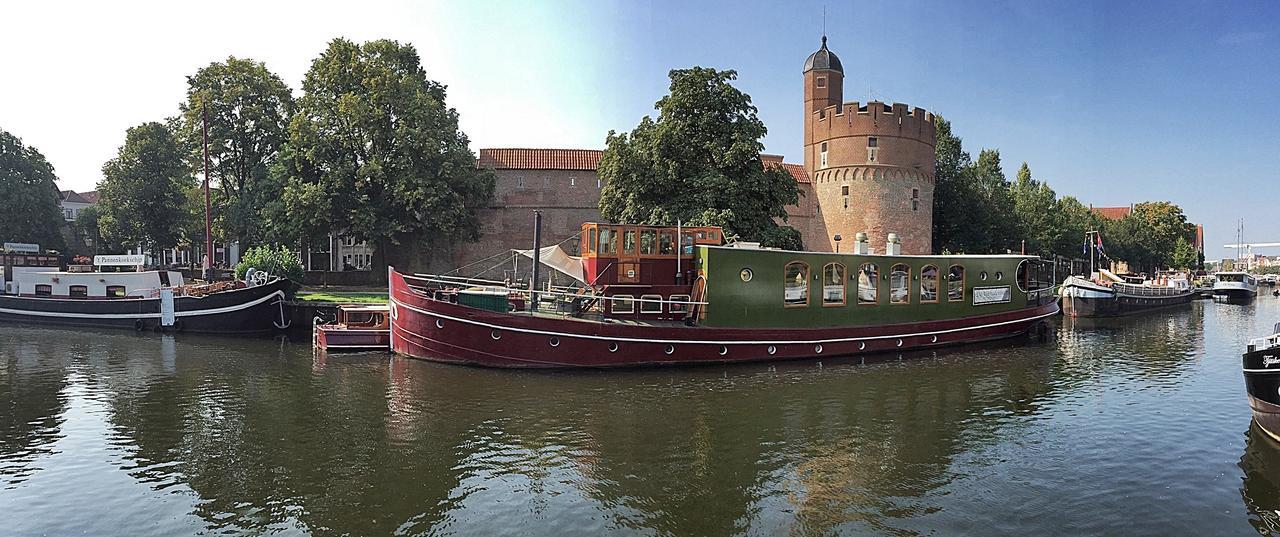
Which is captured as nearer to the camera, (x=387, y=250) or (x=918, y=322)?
(x=918, y=322)

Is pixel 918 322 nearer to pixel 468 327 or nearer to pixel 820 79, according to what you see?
pixel 468 327

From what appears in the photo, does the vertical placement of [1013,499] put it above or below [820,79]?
below

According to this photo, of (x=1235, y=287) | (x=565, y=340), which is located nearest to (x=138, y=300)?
(x=565, y=340)

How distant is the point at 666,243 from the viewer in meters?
20.3

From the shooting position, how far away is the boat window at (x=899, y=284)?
22.1 m

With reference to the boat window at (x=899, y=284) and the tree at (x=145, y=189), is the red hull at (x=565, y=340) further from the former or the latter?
the tree at (x=145, y=189)

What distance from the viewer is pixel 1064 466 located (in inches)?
422

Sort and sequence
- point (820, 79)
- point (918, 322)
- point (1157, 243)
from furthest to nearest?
point (1157, 243), point (820, 79), point (918, 322)

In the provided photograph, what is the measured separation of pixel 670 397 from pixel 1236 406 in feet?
38.9

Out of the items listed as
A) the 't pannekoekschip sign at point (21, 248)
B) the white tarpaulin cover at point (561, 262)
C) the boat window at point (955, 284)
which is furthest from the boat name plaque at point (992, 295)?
the 't pannekoekschip sign at point (21, 248)

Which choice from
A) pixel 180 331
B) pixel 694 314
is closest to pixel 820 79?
pixel 694 314

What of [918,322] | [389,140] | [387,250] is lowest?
[918,322]

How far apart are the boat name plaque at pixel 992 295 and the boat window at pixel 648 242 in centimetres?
1173

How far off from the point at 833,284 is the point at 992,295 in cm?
744
